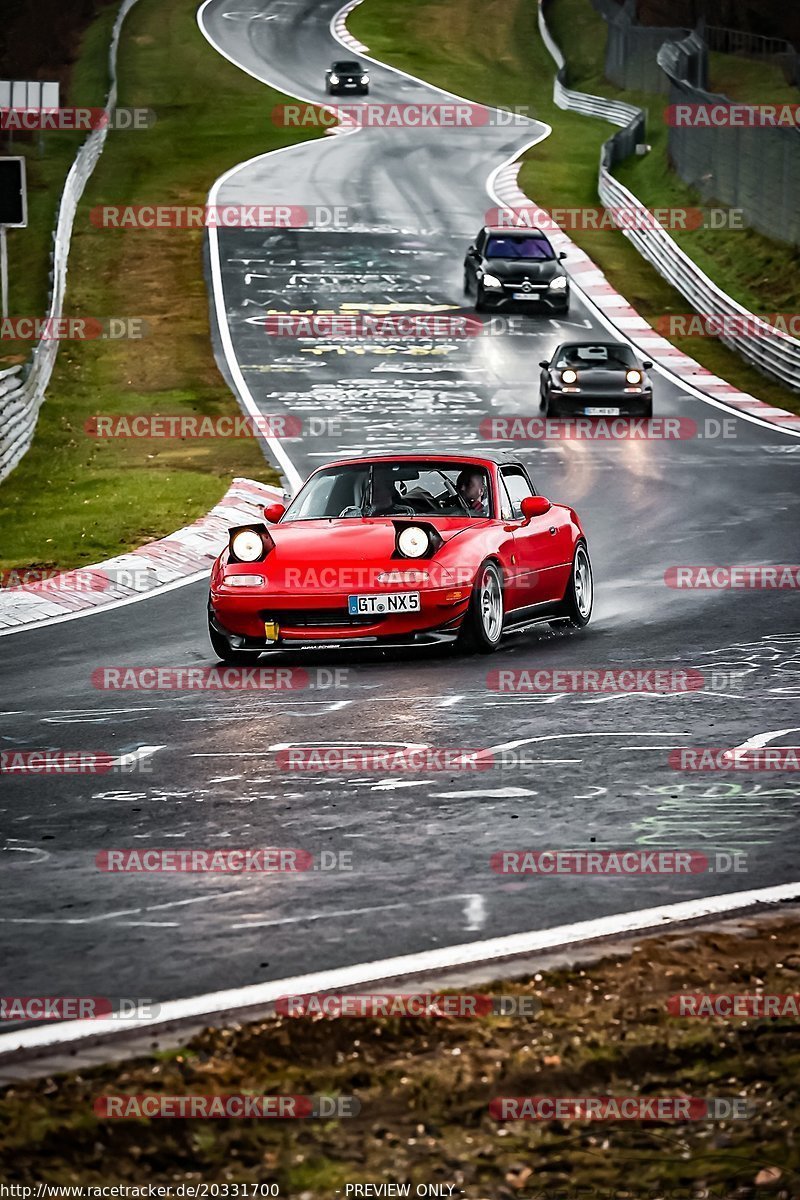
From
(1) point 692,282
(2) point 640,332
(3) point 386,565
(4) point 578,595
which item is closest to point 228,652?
(3) point 386,565

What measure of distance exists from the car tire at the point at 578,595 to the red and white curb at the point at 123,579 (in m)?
3.61

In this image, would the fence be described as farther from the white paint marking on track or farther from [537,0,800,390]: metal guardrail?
the white paint marking on track

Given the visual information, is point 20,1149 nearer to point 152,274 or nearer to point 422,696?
point 422,696

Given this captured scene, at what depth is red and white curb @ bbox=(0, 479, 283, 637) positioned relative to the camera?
14.6m

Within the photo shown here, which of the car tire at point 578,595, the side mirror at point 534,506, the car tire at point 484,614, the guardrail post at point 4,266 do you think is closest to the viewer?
the car tire at point 484,614

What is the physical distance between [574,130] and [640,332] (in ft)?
96.1

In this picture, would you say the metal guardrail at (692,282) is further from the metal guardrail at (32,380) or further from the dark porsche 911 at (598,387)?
the metal guardrail at (32,380)

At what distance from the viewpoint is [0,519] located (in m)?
19.9

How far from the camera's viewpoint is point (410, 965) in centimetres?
565

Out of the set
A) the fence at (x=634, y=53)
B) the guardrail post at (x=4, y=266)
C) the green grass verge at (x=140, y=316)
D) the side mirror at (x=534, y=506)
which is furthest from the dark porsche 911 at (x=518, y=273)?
the fence at (x=634, y=53)

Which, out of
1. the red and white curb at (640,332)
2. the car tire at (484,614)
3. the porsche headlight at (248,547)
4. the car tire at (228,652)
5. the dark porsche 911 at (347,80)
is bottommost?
the red and white curb at (640,332)

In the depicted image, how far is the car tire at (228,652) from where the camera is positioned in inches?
476

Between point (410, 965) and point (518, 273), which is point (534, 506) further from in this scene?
point (518, 273)

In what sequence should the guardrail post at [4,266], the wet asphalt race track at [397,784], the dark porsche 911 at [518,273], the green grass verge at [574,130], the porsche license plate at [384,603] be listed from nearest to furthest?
the wet asphalt race track at [397,784], the porsche license plate at [384,603], the guardrail post at [4,266], the dark porsche 911 at [518,273], the green grass verge at [574,130]
